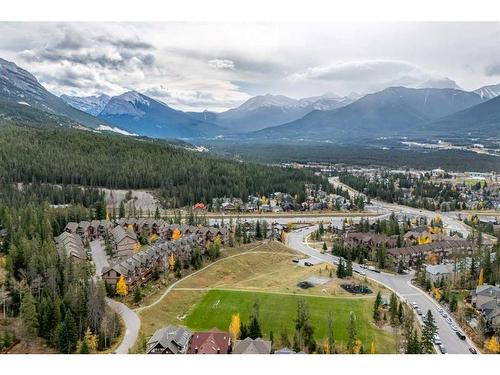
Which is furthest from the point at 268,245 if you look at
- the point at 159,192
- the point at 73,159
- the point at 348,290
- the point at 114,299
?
the point at 73,159

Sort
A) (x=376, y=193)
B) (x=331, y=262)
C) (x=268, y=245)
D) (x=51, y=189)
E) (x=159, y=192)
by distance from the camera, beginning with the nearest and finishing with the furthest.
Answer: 1. (x=331, y=262)
2. (x=268, y=245)
3. (x=51, y=189)
4. (x=159, y=192)
5. (x=376, y=193)

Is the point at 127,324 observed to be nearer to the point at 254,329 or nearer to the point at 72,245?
the point at 254,329

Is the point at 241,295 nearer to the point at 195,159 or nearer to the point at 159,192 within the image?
the point at 159,192

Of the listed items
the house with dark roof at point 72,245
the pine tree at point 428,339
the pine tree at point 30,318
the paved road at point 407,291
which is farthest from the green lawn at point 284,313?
the house with dark roof at point 72,245

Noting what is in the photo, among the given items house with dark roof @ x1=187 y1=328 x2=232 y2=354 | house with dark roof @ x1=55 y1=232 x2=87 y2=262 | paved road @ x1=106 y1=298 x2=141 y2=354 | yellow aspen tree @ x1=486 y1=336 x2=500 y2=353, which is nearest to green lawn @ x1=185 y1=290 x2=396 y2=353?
paved road @ x1=106 y1=298 x2=141 y2=354

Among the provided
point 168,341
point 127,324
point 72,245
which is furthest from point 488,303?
point 72,245

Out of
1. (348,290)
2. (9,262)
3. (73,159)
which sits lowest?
(348,290)

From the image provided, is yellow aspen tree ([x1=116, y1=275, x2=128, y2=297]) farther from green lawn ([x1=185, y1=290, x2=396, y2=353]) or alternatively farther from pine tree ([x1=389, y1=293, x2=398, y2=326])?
pine tree ([x1=389, y1=293, x2=398, y2=326])
